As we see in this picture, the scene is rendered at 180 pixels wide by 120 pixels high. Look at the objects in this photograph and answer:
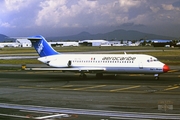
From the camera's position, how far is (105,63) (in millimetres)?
38531

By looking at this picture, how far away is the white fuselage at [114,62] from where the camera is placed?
36.7 metres

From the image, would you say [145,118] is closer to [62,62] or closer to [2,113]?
[2,113]

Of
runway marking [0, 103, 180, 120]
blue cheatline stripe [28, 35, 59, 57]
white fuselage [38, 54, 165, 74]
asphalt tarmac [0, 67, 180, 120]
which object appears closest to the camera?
runway marking [0, 103, 180, 120]

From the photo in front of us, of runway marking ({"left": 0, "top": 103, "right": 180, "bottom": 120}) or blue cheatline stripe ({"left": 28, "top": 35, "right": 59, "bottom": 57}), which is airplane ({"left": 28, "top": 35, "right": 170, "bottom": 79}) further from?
runway marking ({"left": 0, "top": 103, "right": 180, "bottom": 120})

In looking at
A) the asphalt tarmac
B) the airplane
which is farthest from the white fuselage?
the asphalt tarmac

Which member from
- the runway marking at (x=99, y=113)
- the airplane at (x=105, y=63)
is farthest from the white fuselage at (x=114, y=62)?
the runway marking at (x=99, y=113)

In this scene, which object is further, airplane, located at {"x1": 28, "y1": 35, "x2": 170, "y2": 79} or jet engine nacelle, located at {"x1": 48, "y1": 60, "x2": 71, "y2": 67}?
jet engine nacelle, located at {"x1": 48, "y1": 60, "x2": 71, "y2": 67}

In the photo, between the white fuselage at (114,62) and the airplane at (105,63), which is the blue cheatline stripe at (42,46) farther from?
the white fuselage at (114,62)

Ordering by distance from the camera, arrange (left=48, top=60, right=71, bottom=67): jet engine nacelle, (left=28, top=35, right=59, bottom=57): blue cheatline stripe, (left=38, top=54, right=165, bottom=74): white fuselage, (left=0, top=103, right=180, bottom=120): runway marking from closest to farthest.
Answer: (left=0, top=103, right=180, bottom=120): runway marking < (left=38, top=54, right=165, bottom=74): white fuselage < (left=48, top=60, right=71, bottom=67): jet engine nacelle < (left=28, top=35, right=59, bottom=57): blue cheatline stripe

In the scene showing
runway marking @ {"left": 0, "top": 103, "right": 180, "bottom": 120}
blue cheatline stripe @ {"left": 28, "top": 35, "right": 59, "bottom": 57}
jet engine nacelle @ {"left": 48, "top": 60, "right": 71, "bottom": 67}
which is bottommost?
runway marking @ {"left": 0, "top": 103, "right": 180, "bottom": 120}

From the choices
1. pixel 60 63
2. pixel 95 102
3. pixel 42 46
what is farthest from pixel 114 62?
pixel 95 102

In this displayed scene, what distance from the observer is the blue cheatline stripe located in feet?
142

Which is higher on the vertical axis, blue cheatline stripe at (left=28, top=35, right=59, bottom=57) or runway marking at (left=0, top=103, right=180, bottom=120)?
blue cheatline stripe at (left=28, top=35, right=59, bottom=57)

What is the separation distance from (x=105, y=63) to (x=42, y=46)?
398 inches
